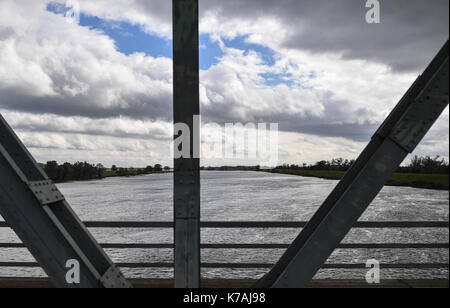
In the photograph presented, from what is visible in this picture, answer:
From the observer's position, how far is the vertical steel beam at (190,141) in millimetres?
3400

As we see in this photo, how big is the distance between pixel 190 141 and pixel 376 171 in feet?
5.88

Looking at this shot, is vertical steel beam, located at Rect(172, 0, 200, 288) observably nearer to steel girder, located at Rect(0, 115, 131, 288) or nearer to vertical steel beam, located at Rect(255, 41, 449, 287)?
steel girder, located at Rect(0, 115, 131, 288)

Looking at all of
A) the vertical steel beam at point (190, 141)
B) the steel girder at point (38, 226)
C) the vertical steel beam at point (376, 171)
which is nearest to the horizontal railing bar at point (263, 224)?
the vertical steel beam at point (190, 141)

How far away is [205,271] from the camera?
81.8ft

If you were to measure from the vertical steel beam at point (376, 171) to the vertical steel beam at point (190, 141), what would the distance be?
3.11 feet

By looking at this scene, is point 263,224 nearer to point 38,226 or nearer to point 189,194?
point 189,194

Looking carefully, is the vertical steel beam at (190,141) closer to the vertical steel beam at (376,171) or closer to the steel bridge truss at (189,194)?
the steel bridge truss at (189,194)

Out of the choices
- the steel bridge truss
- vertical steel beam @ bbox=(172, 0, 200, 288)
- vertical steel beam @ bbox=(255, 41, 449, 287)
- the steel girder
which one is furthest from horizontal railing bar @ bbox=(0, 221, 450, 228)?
the steel girder

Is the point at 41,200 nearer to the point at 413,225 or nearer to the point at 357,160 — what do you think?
the point at 357,160

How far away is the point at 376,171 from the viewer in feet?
9.96

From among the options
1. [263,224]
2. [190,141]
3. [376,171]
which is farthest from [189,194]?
[263,224]

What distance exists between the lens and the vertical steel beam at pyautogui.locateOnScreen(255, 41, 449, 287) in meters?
2.92

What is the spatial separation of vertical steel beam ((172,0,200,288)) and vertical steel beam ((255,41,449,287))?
0.95m
